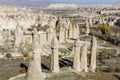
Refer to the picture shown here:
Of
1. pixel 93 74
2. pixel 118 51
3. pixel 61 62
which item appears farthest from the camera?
pixel 118 51

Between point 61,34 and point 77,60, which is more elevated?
point 61,34

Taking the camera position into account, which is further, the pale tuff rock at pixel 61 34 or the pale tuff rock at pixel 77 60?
the pale tuff rock at pixel 61 34

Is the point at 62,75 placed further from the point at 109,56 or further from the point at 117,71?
the point at 109,56

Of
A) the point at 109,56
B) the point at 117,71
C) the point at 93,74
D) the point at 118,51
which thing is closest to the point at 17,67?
the point at 93,74

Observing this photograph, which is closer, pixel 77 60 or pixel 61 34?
pixel 77 60

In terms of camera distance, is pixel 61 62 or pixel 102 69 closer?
pixel 102 69

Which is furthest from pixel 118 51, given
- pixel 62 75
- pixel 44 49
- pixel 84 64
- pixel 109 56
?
pixel 62 75

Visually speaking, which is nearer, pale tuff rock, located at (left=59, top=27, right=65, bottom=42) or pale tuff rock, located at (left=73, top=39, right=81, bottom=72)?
pale tuff rock, located at (left=73, top=39, right=81, bottom=72)

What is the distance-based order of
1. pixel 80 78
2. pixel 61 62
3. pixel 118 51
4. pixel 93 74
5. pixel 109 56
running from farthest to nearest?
pixel 118 51, pixel 109 56, pixel 61 62, pixel 93 74, pixel 80 78

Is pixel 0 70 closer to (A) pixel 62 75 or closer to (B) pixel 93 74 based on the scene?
(A) pixel 62 75
